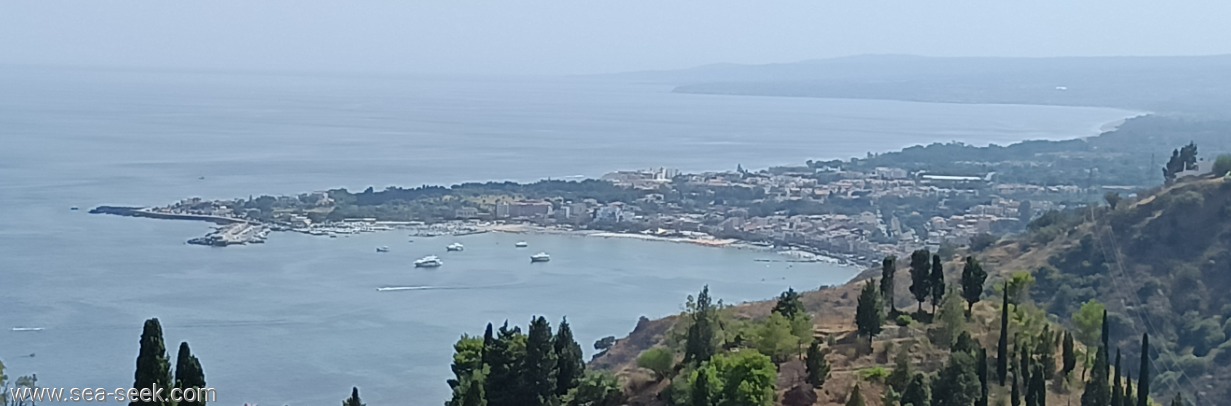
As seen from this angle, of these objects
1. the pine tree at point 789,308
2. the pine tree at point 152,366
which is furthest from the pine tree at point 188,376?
the pine tree at point 789,308

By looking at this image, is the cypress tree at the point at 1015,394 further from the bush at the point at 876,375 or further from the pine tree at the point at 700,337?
the pine tree at the point at 700,337

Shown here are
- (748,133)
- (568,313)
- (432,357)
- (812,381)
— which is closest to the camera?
(812,381)

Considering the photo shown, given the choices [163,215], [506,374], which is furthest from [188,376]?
[163,215]

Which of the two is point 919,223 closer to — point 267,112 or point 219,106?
point 267,112

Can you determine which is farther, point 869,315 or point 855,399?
point 869,315

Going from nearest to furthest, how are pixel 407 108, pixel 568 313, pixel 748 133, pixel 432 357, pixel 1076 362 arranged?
pixel 1076 362
pixel 432 357
pixel 568 313
pixel 748 133
pixel 407 108

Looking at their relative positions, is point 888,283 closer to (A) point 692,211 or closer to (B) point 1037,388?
(B) point 1037,388

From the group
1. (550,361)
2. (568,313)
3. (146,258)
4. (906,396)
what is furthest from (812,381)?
(146,258)
